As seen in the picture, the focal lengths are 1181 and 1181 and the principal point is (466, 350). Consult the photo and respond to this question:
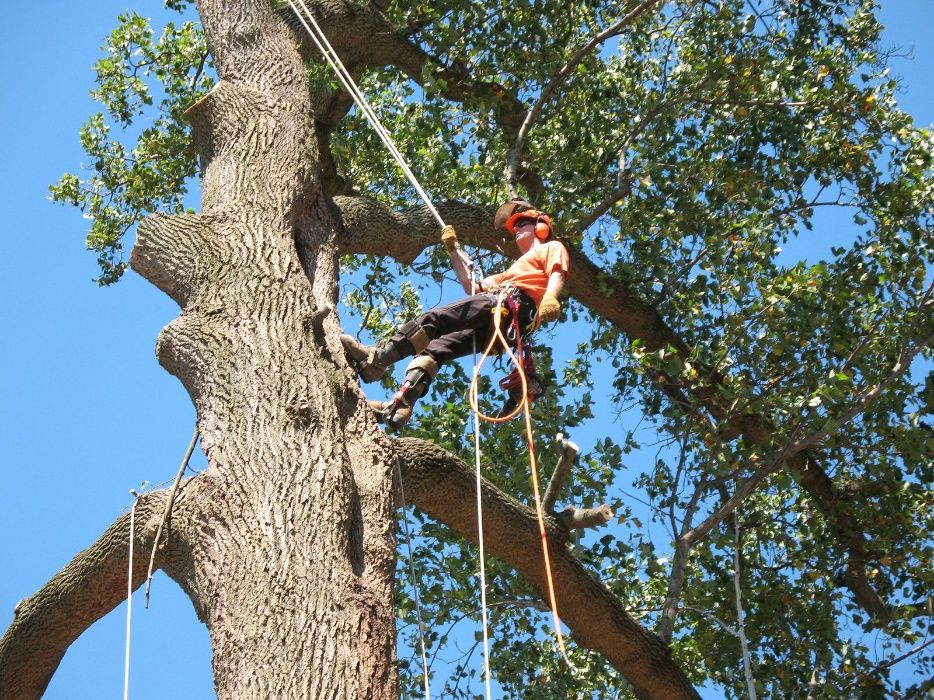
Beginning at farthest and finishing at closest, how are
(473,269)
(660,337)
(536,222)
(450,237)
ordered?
(660,337) < (536,222) < (473,269) < (450,237)

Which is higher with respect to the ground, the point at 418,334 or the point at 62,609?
the point at 418,334

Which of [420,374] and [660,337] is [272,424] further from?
[660,337]

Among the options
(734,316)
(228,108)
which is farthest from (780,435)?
(228,108)

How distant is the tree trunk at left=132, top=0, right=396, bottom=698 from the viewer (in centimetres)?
351

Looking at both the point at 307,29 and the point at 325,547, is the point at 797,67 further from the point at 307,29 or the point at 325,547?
the point at 325,547

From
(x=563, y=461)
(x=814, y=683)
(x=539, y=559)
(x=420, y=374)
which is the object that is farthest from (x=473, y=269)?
(x=814, y=683)

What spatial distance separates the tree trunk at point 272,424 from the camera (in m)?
3.51

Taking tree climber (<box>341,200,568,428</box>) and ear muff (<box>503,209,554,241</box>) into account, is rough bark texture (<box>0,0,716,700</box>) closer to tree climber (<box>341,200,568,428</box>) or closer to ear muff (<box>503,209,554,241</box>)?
tree climber (<box>341,200,568,428</box>)

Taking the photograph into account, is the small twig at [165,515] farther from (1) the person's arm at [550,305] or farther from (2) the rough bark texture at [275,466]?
(1) the person's arm at [550,305]

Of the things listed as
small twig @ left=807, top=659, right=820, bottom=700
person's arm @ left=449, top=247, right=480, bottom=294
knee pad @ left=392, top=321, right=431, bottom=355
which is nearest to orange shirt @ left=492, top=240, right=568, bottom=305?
person's arm @ left=449, top=247, right=480, bottom=294

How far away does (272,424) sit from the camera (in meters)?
4.06

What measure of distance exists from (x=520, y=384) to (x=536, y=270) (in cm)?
55

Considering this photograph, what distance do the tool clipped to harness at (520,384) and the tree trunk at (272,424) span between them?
40.0 inches

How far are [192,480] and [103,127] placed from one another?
6.31m
